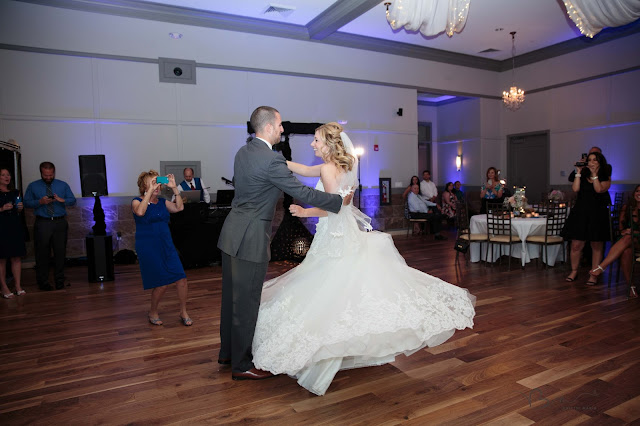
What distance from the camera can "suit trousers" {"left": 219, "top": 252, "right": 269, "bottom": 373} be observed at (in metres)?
2.84

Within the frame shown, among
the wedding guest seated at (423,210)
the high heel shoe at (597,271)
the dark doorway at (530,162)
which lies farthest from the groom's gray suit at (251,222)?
the dark doorway at (530,162)

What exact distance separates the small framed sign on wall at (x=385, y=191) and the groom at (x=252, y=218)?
26.8 ft

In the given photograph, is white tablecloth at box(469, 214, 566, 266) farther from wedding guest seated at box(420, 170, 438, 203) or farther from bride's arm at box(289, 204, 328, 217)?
bride's arm at box(289, 204, 328, 217)

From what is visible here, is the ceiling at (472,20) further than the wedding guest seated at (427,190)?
No

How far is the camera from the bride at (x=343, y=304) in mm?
2678

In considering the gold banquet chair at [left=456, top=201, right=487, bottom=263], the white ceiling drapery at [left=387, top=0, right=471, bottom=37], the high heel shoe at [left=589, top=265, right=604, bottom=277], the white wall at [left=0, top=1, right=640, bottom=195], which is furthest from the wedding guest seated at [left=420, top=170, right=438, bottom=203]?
the white ceiling drapery at [left=387, top=0, right=471, bottom=37]

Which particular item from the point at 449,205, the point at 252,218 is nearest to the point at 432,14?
the point at 252,218

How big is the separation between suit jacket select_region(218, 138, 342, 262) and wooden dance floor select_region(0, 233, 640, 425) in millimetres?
937

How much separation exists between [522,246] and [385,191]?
4692 mm

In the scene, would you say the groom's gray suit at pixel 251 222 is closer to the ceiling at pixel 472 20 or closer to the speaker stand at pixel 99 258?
the speaker stand at pixel 99 258

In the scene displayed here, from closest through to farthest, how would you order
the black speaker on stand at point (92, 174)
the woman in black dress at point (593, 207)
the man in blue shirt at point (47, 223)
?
the woman in black dress at point (593, 207) < the man in blue shirt at point (47, 223) < the black speaker on stand at point (92, 174)

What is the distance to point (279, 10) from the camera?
8445mm

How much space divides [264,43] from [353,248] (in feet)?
24.3

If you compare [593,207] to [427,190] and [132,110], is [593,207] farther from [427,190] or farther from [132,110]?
[132,110]
